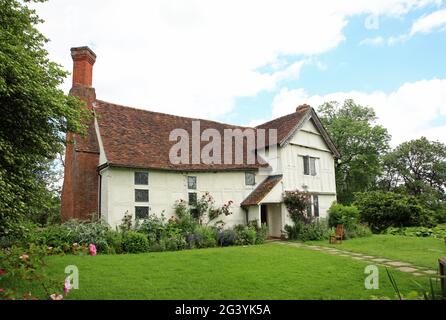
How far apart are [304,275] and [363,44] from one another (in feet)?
25.1

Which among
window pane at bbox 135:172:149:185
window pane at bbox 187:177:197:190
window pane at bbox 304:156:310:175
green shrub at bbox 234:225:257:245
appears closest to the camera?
green shrub at bbox 234:225:257:245

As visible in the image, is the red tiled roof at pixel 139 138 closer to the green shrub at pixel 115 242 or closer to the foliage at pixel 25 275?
the green shrub at pixel 115 242

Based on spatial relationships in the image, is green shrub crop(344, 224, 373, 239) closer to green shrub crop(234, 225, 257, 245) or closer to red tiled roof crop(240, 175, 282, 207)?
red tiled roof crop(240, 175, 282, 207)

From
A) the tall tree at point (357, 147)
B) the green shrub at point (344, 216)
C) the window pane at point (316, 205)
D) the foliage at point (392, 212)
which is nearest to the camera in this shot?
the green shrub at point (344, 216)

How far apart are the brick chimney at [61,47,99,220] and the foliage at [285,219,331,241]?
390 inches

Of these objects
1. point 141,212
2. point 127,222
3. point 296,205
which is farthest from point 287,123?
point 127,222

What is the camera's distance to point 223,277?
7.48 meters

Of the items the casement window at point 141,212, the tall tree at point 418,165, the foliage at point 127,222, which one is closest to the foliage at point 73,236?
the foliage at point 127,222

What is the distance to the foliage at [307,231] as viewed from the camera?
16.3 metres

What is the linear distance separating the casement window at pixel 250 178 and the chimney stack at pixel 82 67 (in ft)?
32.1

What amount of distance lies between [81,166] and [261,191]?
9170mm

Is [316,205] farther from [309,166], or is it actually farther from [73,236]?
[73,236]

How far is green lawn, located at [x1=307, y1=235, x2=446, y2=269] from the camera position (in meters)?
10.1

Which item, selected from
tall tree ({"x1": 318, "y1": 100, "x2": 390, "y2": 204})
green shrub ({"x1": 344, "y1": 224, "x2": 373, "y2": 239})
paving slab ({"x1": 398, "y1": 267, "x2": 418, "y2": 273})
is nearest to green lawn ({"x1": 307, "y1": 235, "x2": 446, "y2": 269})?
paving slab ({"x1": 398, "y1": 267, "x2": 418, "y2": 273})
